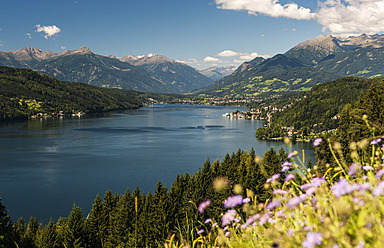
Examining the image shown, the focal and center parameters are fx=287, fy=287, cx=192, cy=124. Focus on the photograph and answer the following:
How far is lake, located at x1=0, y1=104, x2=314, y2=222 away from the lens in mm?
52281

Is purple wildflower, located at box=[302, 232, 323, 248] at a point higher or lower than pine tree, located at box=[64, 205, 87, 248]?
higher

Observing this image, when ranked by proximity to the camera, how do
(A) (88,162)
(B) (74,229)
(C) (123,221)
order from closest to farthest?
(B) (74,229) < (C) (123,221) < (A) (88,162)

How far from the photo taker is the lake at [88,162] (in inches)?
2058

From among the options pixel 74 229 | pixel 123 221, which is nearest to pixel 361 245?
pixel 74 229

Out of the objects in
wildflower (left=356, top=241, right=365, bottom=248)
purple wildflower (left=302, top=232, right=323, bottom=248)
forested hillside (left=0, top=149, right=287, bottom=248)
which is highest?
purple wildflower (left=302, top=232, right=323, bottom=248)

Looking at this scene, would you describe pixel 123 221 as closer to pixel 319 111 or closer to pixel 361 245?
pixel 361 245

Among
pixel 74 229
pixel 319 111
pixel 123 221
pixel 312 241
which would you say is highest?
pixel 319 111

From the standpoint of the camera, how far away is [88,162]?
250 ft

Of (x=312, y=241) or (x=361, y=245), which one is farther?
(x=361, y=245)

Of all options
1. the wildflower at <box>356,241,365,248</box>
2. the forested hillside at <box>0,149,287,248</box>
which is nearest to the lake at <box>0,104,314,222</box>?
the forested hillside at <box>0,149,287,248</box>

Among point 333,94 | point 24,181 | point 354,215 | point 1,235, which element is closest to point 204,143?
point 24,181

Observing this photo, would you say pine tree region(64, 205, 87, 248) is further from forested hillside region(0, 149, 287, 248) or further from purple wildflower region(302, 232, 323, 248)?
purple wildflower region(302, 232, 323, 248)

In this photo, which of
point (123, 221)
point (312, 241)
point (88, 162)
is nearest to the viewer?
point (312, 241)

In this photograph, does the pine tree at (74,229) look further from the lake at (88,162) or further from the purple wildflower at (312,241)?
the purple wildflower at (312,241)
